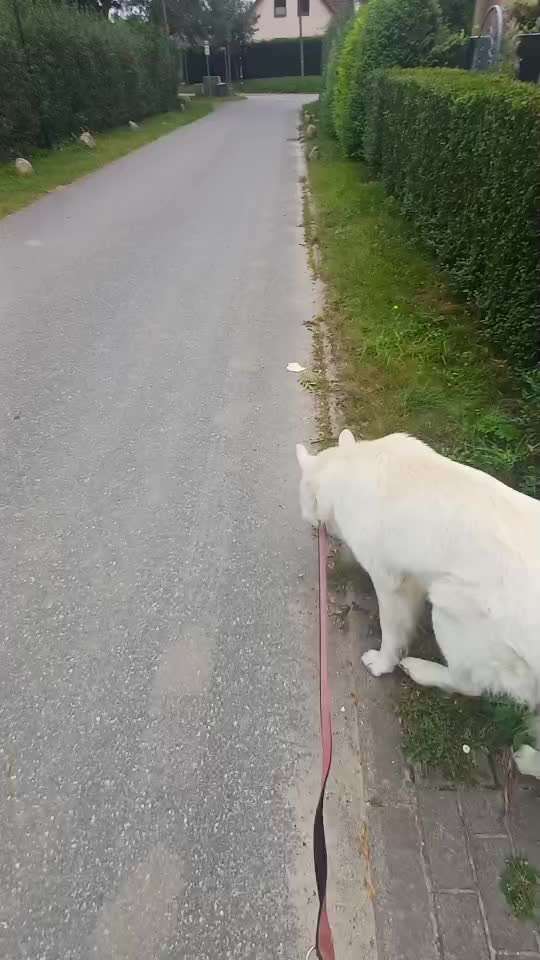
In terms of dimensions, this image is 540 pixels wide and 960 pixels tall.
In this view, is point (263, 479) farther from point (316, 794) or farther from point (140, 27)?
point (140, 27)

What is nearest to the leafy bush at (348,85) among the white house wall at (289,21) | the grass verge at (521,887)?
the grass verge at (521,887)

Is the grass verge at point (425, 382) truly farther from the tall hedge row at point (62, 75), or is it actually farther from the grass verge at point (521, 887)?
the tall hedge row at point (62, 75)

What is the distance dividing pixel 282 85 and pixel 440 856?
2279 inches

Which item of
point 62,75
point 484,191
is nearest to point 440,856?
point 484,191

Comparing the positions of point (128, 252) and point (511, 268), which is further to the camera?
point (128, 252)

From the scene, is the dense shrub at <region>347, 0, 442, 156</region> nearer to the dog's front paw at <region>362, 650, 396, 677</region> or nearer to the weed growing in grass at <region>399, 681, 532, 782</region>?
the dog's front paw at <region>362, 650, 396, 677</region>

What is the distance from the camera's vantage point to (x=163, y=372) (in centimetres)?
610

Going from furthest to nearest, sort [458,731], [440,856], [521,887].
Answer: [458,731], [440,856], [521,887]

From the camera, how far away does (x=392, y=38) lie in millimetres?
13117

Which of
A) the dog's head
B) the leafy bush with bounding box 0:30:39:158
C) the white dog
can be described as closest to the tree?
the leafy bush with bounding box 0:30:39:158

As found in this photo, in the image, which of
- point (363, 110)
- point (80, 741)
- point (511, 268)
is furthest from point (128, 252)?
point (80, 741)

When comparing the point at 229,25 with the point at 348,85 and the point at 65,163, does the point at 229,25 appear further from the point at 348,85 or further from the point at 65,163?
the point at 348,85

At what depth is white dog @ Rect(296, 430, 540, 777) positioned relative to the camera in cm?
213

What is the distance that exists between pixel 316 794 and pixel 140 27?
34.2m
